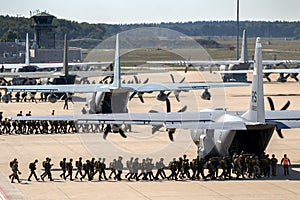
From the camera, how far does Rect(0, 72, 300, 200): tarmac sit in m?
36.3

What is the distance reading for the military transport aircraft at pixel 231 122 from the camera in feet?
129

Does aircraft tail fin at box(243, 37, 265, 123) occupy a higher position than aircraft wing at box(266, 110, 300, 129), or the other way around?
aircraft tail fin at box(243, 37, 265, 123)

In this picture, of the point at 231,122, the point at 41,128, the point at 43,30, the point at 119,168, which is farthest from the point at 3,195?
the point at 43,30

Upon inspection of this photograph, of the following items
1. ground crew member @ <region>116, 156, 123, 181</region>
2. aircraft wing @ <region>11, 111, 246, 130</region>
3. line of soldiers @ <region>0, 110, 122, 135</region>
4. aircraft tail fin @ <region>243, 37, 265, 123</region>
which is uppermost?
aircraft tail fin @ <region>243, 37, 265, 123</region>

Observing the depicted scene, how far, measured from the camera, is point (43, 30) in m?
194

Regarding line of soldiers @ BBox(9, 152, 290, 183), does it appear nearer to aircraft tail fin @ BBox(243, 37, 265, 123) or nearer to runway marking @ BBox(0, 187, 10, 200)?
aircraft tail fin @ BBox(243, 37, 265, 123)

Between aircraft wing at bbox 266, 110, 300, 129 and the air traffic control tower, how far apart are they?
5892 inches

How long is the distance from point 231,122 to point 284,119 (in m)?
3.49

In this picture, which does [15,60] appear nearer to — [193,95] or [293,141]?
[193,95]

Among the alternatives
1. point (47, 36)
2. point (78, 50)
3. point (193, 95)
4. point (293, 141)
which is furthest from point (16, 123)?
point (47, 36)

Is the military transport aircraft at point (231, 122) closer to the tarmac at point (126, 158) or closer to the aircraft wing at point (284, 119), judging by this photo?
the aircraft wing at point (284, 119)

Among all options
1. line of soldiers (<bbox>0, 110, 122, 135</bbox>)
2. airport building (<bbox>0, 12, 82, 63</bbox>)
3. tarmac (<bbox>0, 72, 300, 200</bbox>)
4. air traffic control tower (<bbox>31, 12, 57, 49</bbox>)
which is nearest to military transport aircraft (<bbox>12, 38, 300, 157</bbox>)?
tarmac (<bbox>0, 72, 300, 200</bbox>)

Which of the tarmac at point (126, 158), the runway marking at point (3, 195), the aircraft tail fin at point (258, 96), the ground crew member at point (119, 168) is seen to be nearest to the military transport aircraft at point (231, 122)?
the aircraft tail fin at point (258, 96)

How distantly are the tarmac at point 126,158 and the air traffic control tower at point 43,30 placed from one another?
11341cm
